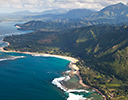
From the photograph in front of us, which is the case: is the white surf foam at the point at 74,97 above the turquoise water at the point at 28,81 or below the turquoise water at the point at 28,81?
below

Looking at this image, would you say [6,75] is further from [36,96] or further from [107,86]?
[107,86]

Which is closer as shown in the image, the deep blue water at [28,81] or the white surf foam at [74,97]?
the deep blue water at [28,81]

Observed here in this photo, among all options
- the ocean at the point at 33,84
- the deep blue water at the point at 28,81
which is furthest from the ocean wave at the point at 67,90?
the deep blue water at the point at 28,81

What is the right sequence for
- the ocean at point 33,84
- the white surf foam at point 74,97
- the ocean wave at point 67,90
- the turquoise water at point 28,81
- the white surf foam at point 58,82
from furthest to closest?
the white surf foam at point 58,82 → the ocean wave at point 67,90 → the white surf foam at point 74,97 → the ocean at point 33,84 → the turquoise water at point 28,81

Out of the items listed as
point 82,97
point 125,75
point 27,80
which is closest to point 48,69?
point 27,80

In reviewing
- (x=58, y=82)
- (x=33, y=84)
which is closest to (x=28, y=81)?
(x=33, y=84)

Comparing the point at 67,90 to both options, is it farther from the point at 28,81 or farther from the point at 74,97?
the point at 28,81

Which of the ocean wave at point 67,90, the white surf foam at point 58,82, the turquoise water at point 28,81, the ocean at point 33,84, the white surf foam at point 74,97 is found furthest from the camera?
the white surf foam at point 58,82

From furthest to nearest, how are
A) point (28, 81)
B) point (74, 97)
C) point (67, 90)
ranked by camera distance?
point (28, 81) < point (67, 90) < point (74, 97)

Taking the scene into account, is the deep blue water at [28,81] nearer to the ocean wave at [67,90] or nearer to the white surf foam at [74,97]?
the ocean wave at [67,90]

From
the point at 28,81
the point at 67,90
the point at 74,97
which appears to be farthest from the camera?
the point at 28,81

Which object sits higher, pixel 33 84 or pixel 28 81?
pixel 28 81

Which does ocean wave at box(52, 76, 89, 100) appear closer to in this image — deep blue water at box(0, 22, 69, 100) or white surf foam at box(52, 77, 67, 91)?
white surf foam at box(52, 77, 67, 91)
